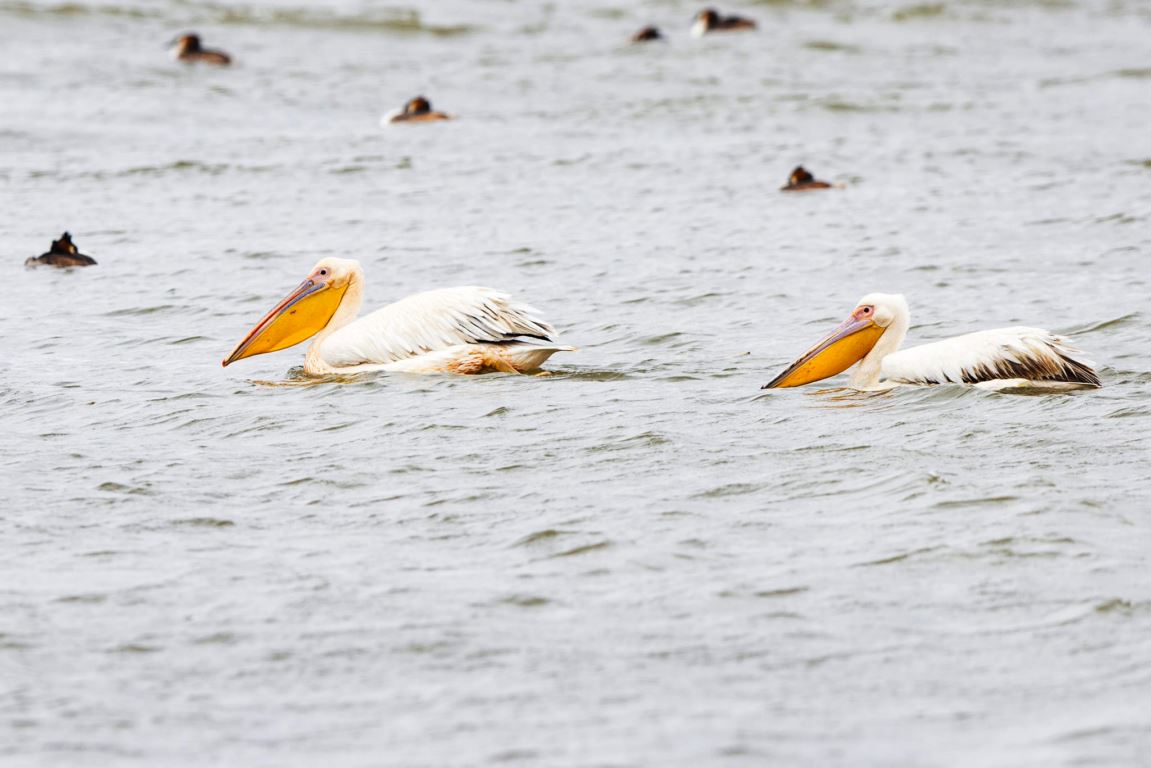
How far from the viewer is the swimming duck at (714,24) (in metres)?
25.3

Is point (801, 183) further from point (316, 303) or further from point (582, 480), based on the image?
point (582, 480)

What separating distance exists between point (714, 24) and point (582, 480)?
19853 millimetres

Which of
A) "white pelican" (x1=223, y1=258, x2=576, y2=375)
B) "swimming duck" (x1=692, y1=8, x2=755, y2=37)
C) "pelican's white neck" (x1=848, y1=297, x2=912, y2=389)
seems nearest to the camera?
"pelican's white neck" (x1=848, y1=297, x2=912, y2=389)

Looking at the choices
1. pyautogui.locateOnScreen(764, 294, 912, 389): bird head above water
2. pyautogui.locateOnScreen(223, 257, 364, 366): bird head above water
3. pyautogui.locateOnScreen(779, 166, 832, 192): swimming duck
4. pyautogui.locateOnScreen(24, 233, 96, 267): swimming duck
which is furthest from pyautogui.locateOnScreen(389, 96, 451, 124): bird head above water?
pyautogui.locateOnScreen(764, 294, 912, 389): bird head above water

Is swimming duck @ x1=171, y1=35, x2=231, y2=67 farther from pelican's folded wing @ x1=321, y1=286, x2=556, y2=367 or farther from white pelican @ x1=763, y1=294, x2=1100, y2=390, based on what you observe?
white pelican @ x1=763, y1=294, x2=1100, y2=390

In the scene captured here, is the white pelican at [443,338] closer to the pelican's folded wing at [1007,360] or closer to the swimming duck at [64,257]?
the pelican's folded wing at [1007,360]

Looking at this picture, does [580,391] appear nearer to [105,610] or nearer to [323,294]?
[323,294]

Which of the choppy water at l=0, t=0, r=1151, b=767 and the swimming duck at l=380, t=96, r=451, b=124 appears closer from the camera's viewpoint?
the choppy water at l=0, t=0, r=1151, b=767

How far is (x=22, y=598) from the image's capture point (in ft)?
16.6

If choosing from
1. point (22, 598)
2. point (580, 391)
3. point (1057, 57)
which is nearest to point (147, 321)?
point (580, 391)

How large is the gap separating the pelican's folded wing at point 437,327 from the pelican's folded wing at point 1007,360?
5.52 ft

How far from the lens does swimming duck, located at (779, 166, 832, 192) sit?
44.8 ft

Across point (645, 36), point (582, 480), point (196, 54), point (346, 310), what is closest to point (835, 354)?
point (582, 480)

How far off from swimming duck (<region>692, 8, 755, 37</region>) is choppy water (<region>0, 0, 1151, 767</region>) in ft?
31.0
